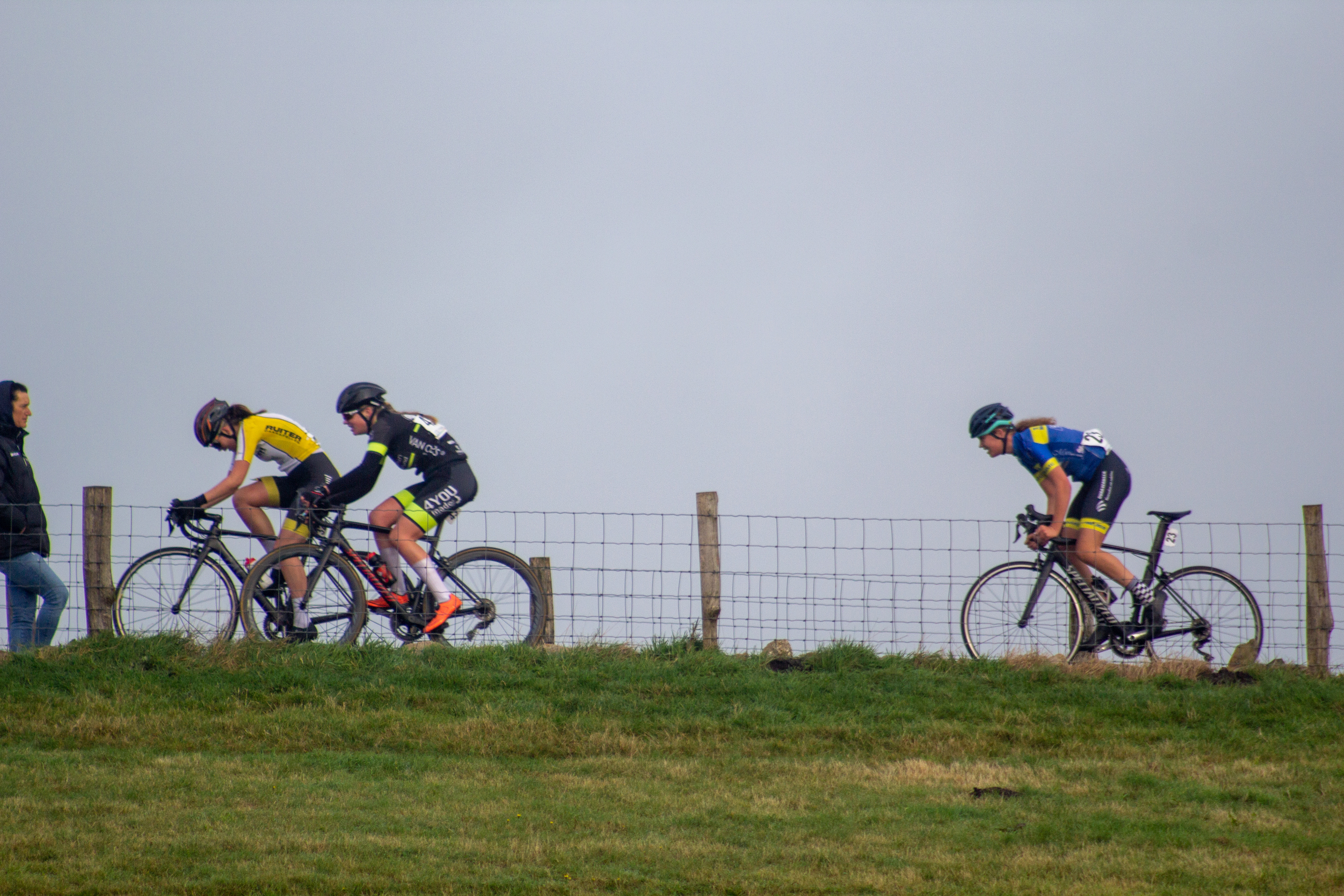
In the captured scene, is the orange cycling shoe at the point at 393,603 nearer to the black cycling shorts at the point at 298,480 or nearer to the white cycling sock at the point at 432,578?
the white cycling sock at the point at 432,578

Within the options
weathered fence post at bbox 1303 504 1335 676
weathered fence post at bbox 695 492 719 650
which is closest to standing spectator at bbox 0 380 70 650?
weathered fence post at bbox 695 492 719 650

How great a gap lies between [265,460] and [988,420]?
5821 millimetres

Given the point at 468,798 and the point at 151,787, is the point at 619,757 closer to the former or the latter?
the point at 468,798

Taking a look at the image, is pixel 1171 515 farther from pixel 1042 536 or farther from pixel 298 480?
pixel 298 480

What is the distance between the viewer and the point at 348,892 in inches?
199

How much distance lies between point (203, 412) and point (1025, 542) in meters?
6.64

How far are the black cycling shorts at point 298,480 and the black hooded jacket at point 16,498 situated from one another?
1.70m

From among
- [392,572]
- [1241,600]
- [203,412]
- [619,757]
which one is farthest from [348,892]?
[1241,600]

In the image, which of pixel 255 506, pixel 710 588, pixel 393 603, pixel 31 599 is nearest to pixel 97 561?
pixel 31 599

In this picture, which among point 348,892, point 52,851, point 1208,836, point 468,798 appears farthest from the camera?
point 468,798

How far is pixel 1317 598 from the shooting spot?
9930mm

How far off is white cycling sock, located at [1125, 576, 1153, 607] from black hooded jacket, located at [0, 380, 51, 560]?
850 centimetres

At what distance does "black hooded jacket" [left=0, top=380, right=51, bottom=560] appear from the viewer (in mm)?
9328

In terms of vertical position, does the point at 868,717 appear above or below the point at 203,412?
below
